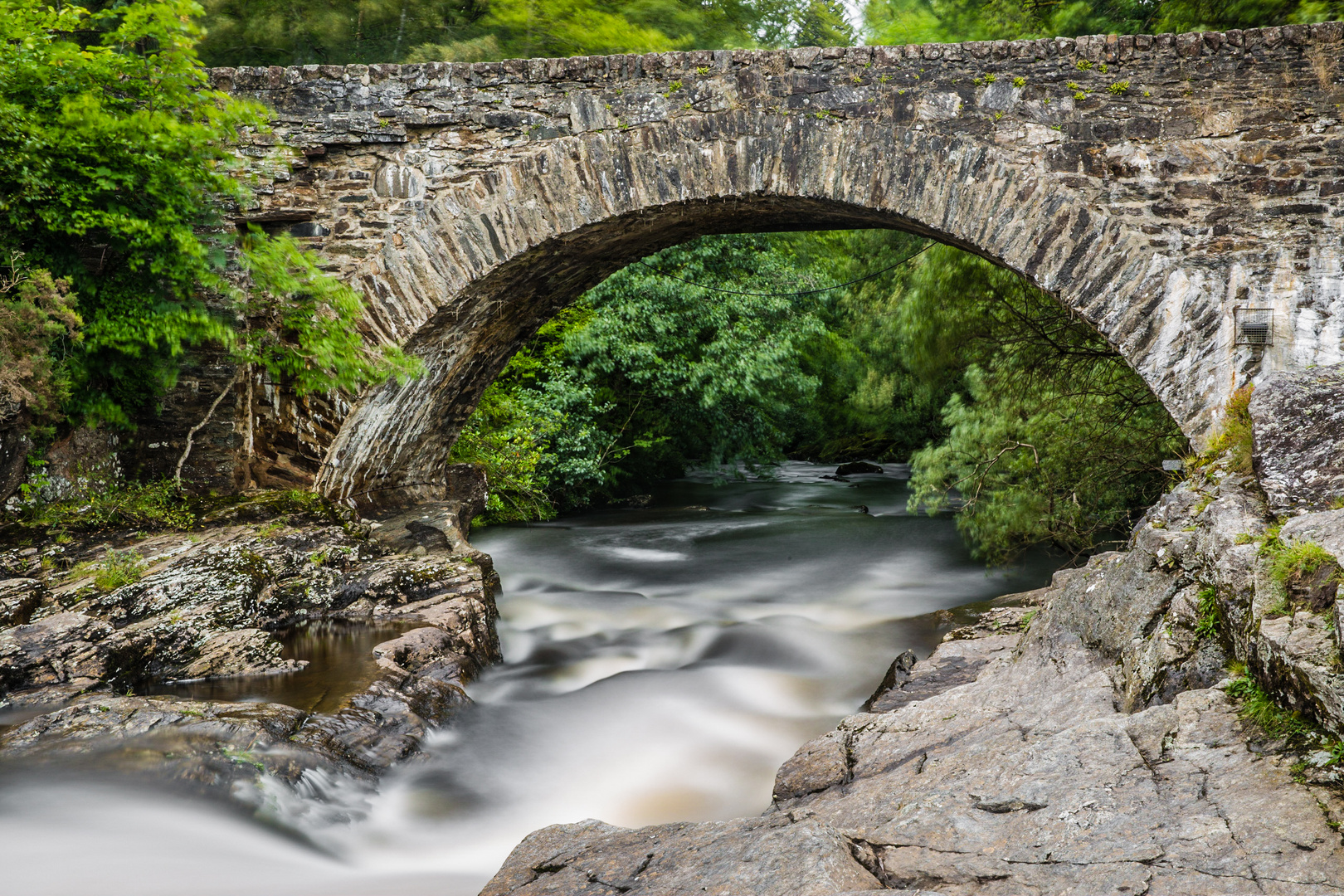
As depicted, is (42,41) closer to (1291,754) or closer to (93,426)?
(93,426)

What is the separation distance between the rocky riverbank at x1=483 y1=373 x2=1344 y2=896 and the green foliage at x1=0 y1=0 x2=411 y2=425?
4.29m

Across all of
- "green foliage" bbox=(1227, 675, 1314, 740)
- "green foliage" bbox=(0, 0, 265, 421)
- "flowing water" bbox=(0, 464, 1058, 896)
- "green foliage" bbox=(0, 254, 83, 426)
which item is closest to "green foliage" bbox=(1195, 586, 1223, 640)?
"green foliage" bbox=(1227, 675, 1314, 740)

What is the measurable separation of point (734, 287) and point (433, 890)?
9967 mm

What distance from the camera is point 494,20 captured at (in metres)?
14.7

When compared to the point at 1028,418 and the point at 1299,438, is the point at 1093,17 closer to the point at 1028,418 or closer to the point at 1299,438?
the point at 1028,418

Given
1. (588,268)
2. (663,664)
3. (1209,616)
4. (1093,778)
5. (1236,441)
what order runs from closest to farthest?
(1093,778) → (1209,616) → (1236,441) → (663,664) → (588,268)

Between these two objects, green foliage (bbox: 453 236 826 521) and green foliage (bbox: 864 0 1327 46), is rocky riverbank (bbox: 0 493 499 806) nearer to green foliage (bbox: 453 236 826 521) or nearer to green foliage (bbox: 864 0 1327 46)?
green foliage (bbox: 453 236 826 521)

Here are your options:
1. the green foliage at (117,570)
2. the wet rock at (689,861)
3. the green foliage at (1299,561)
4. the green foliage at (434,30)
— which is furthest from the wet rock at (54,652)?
the green foliage at (434,30)

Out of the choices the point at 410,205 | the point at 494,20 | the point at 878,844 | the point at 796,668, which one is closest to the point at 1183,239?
the point at 796,668

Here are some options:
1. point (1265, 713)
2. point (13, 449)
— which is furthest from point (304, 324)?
point (1265, 713)

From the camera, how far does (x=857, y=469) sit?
664 inches

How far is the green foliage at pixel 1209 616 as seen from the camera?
2658 millimetres

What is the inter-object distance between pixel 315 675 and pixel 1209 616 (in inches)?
166

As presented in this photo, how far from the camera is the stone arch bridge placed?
5152 millimetres
